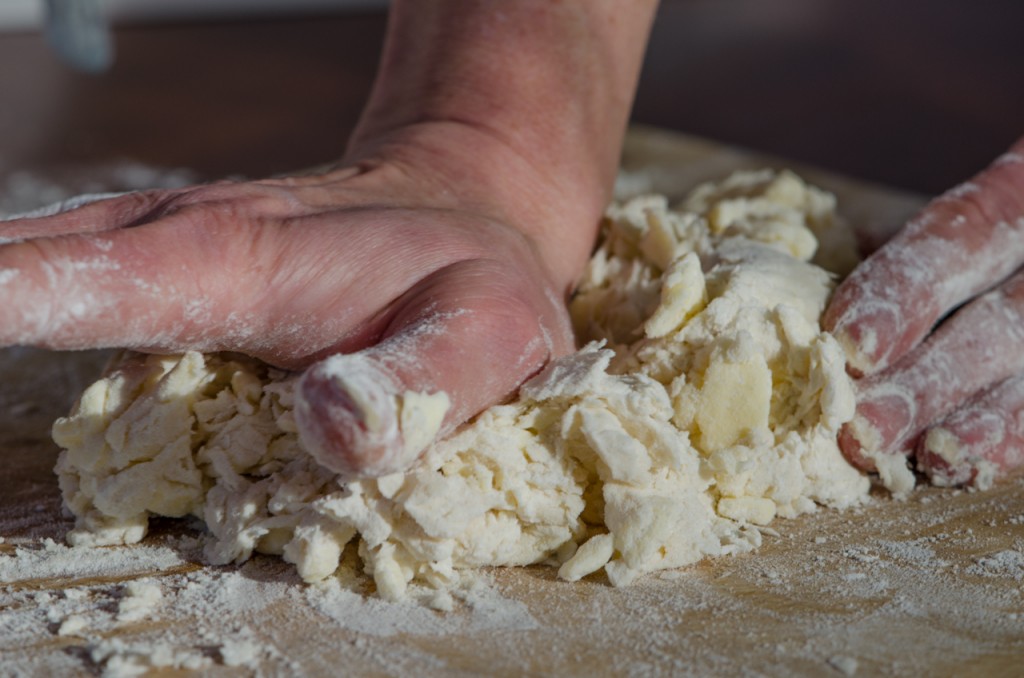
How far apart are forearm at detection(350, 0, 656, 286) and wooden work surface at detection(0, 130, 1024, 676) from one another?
1.41ft

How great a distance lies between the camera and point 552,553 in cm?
87

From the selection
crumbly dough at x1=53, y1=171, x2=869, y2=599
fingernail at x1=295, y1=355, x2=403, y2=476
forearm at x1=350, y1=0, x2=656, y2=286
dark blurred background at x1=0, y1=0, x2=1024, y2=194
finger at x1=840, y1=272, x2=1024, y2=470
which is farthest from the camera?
dark blurred background at x1=0, y1=0, x2=1024, y2=194

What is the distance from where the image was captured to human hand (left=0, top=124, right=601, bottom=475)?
2.41 ft

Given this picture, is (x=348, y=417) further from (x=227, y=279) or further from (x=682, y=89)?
(x=682, y=89)

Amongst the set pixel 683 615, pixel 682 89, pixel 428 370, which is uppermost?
pixel 428 370

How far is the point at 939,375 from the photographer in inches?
41.3

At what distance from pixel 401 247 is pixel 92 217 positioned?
24 centimetres

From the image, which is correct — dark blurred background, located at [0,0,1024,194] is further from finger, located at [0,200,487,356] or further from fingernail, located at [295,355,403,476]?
fingernail, located at [295,355,403,476]

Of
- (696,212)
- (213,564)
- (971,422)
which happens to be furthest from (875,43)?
(213,564)

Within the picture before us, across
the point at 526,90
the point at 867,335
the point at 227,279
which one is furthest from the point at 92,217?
the point at 867,335

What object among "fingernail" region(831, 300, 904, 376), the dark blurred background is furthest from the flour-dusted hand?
the dark blurred background

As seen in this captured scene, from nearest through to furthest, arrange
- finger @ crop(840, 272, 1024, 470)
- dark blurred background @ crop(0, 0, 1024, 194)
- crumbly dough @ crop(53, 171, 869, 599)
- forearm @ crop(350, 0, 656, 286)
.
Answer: crumbly dough @ crop(53, 171, 869, 599)
finger @ crop(840, 272, 1024, 470)
forearm @ crop(350, 0, 656, 286)
dark blurred background @ crop(0, 0, 1024, 194)

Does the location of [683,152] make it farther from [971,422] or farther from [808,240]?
[971,422]

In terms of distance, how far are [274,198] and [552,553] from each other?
0.36 metres
